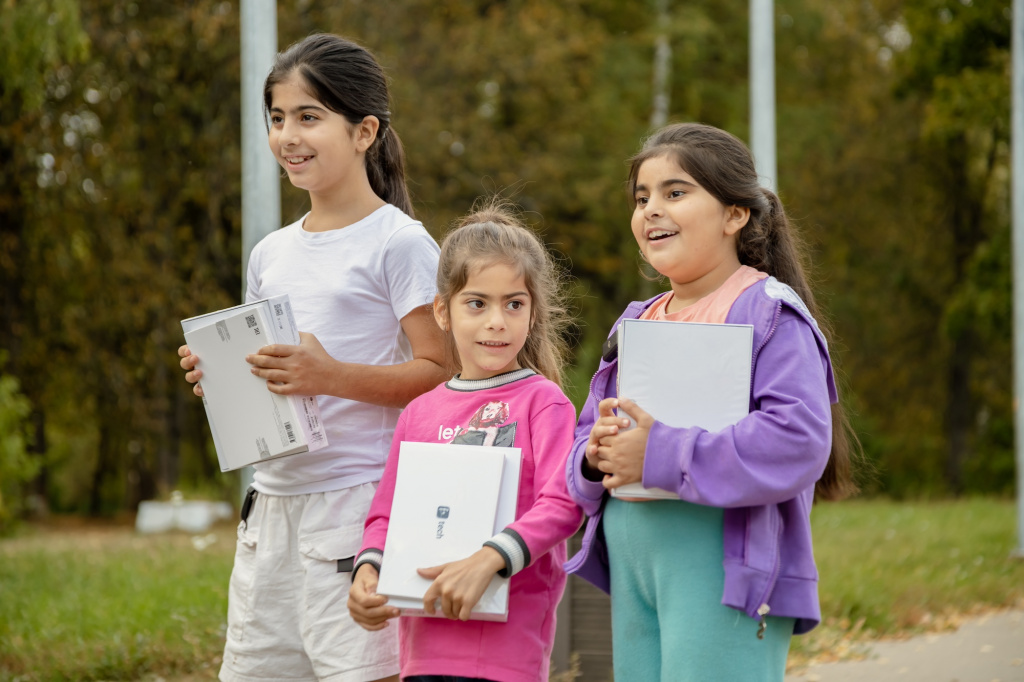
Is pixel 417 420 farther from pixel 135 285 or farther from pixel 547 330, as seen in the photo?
pixel 135 285

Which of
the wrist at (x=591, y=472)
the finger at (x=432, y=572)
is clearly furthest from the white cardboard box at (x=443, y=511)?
the wrist at (x=591, y=472)

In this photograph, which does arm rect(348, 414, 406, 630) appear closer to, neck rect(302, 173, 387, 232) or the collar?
the collar

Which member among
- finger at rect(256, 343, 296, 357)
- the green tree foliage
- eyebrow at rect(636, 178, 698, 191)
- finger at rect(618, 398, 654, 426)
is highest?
eyebrow at rect(636, 178, 698, 191)

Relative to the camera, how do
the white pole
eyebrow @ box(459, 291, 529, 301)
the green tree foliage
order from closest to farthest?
1. eyebrow @ box(459, 291, 529, 301)
2. the green tree foliage
3. the white pole

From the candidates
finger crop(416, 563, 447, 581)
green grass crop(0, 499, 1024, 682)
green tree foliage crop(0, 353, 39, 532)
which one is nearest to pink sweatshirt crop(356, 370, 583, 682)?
finger crop(416, 563, 447, 581)

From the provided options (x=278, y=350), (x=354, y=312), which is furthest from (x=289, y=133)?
(x=278, y=350)

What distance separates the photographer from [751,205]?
241cm

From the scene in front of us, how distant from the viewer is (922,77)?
16.7m

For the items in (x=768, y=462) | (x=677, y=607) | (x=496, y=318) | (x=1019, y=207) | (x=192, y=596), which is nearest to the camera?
(x=768, y=462)

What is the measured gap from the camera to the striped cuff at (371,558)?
2443 mm

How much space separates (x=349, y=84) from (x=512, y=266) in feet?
2.14

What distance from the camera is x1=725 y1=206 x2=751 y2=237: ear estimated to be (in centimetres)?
240

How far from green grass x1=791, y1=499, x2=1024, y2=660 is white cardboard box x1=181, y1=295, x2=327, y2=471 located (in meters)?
3.54

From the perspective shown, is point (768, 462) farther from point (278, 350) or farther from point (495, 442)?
point (278, 350)
